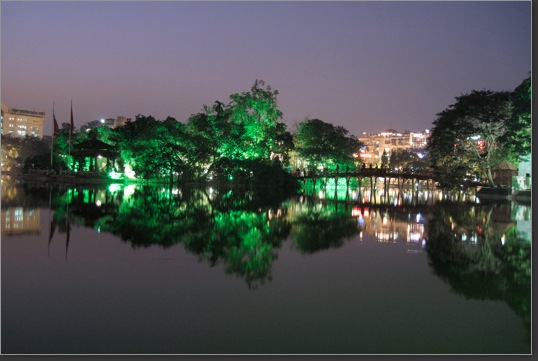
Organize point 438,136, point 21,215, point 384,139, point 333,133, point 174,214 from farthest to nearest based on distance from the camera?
point 384,139
point 333,133
point 438,136
point 174,214
point 21,215

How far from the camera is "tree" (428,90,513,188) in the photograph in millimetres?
29375

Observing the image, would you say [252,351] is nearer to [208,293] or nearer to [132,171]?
[208,293]

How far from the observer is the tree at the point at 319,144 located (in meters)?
50.1

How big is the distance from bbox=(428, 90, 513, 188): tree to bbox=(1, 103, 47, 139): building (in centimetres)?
8878

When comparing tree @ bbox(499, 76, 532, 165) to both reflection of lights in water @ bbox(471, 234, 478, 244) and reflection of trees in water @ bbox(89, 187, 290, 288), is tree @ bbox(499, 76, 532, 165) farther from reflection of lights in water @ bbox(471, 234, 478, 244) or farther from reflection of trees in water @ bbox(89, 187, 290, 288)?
reflection of trees in water @ bbox(89, 187, 290, 288)

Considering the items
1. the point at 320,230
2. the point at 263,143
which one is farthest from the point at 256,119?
the point at 320,230

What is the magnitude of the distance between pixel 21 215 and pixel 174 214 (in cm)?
442

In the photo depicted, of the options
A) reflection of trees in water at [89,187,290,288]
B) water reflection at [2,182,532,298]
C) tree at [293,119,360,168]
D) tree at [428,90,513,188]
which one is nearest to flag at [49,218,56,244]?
water reflection at [2,182,532,298]

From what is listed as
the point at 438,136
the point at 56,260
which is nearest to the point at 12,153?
the point at 438,136

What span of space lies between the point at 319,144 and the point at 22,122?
78380 mm

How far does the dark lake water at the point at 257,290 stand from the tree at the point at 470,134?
1816cm

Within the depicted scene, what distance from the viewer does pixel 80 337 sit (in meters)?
4.91

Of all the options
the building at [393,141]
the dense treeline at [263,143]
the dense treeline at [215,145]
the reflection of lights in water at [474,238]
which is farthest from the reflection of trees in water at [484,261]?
the building at [393,141]

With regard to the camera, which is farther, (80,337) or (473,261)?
(473,261)
